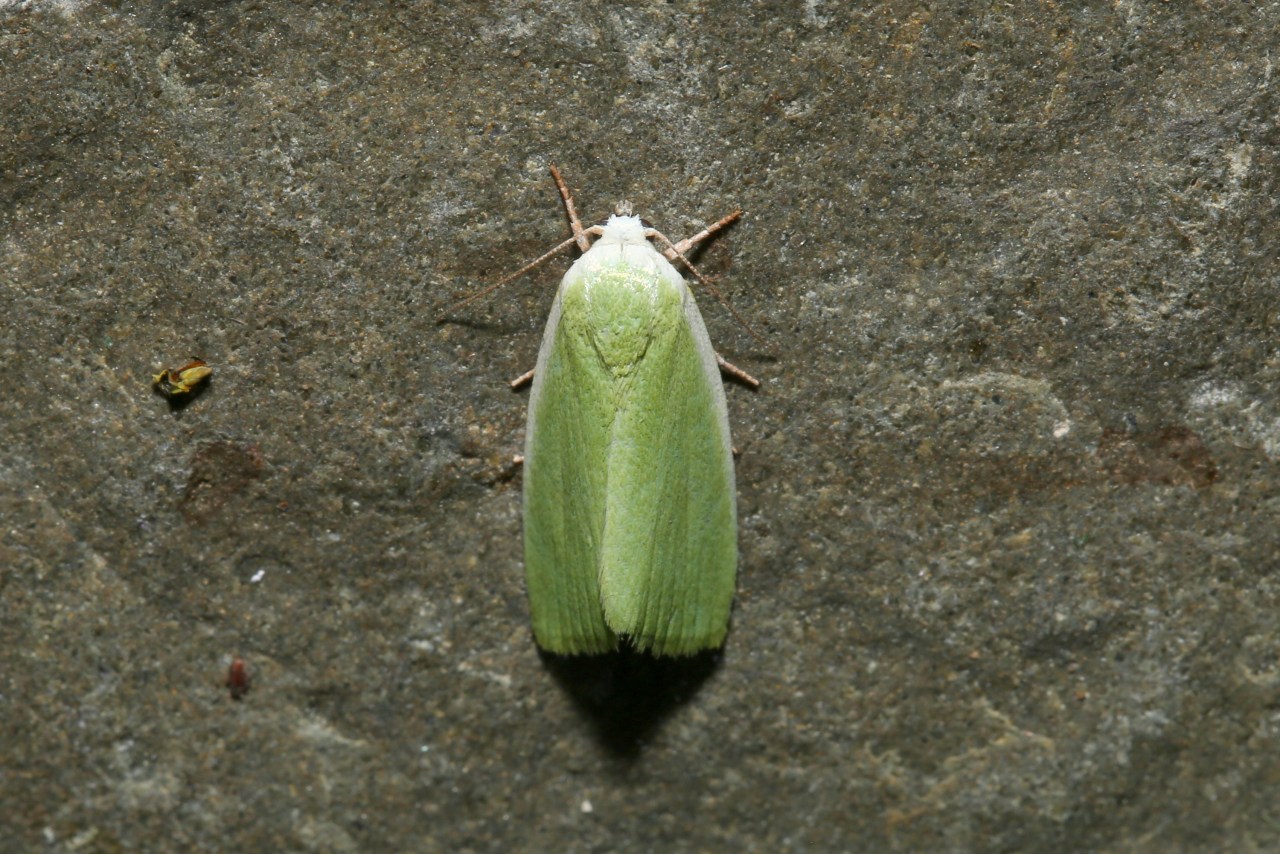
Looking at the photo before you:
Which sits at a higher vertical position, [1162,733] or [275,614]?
[275,614]

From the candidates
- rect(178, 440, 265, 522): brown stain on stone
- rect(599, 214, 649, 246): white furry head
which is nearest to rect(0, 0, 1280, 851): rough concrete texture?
rect(178, 440, 265, 522): brown stain on stone

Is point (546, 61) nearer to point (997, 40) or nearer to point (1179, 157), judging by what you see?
point (997, 40)

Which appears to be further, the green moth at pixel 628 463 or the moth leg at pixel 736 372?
the moth leg at pixel 736 372

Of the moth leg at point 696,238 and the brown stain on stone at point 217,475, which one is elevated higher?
the moth leg at point 696,238

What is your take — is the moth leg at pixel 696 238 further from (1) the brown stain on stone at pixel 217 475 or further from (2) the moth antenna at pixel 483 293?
(1) the brown stain on stone at pixel 217 475

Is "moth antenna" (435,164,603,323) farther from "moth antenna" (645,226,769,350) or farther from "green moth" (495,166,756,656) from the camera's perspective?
"moth antenna" (645,226,769,350)

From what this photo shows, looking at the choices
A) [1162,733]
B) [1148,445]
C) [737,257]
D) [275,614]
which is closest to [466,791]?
[275,614]

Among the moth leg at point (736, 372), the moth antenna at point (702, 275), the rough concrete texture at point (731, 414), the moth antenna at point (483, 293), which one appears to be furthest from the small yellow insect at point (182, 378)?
the moth leg at point (736, 372)
